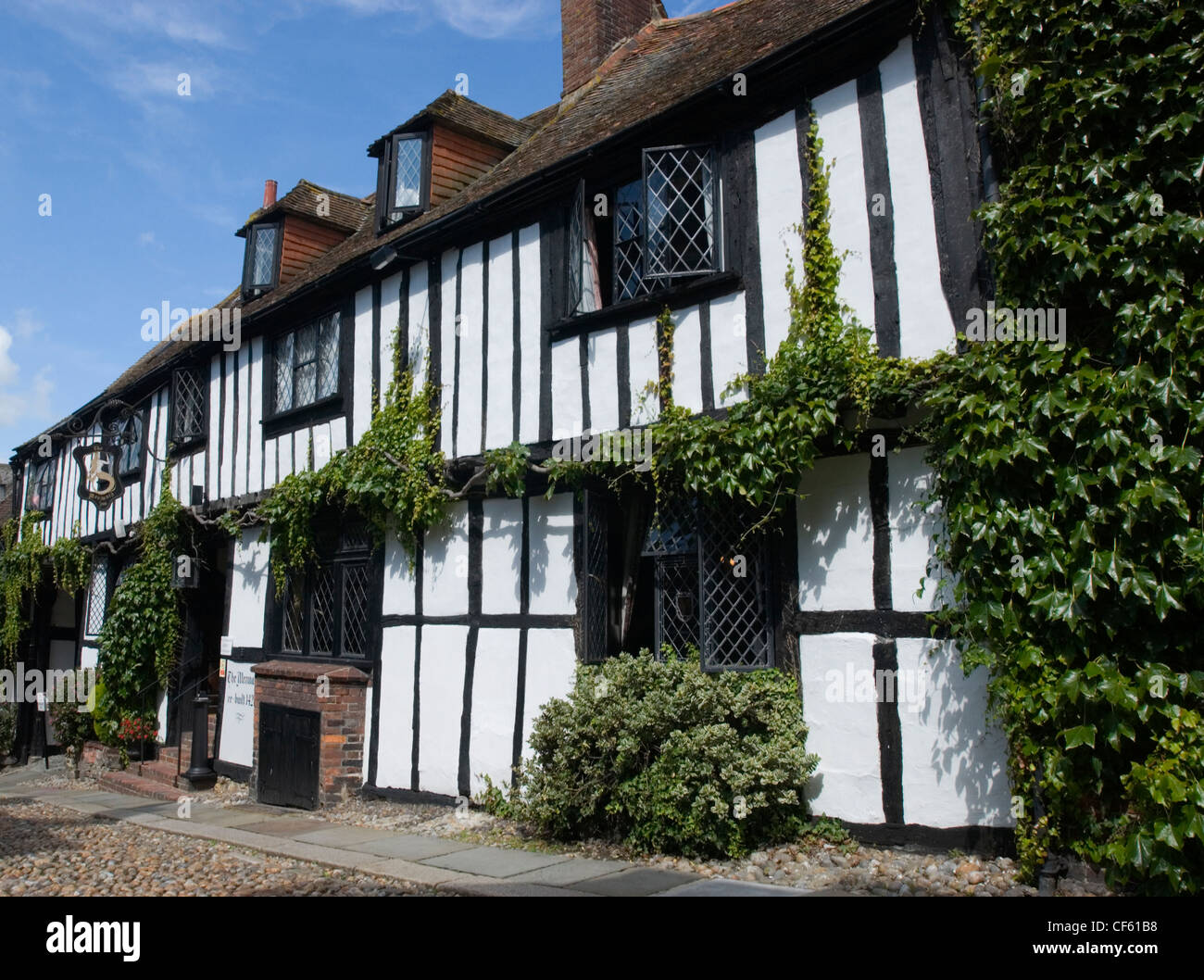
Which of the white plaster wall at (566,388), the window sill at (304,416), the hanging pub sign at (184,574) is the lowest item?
the hanging pub sign at (184,574)

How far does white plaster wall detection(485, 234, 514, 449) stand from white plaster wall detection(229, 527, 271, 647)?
401 centimetres

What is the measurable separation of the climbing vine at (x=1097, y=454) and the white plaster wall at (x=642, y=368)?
2436 millimetres

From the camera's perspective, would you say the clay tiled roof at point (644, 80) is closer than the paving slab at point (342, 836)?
No

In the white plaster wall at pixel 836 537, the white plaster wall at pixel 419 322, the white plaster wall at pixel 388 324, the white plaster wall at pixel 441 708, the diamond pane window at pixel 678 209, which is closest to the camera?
the white plaster wall at pixel 836 537

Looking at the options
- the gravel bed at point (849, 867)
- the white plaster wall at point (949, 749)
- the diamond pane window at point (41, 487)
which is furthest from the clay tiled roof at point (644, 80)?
the diamond pane window at point (41, 487)

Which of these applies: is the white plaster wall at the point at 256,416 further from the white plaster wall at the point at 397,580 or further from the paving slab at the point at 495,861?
the paving slab at the point at 495,861

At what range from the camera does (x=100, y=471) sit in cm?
1409

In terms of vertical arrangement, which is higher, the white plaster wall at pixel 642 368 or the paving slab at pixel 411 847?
the white plaster wall at pixel 642 368

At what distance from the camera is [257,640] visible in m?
11.3

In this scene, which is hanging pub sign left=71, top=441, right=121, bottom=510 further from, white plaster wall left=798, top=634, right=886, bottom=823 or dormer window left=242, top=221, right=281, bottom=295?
white plaster wall left=798, top=634, right=886, bottom=823

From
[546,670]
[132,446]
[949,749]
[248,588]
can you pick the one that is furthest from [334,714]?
[132,446]

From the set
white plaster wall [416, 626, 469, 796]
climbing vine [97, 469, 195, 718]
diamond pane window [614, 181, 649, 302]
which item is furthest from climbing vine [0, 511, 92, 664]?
diamond pane window [614, 181, 649, 302]

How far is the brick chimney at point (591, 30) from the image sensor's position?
11.7 m
